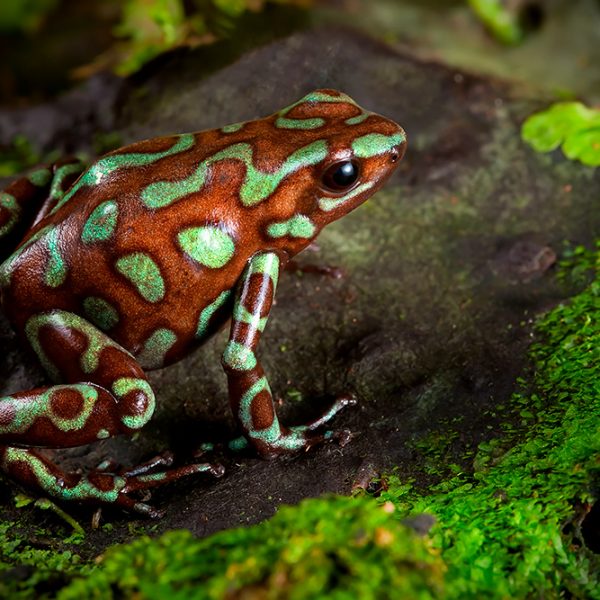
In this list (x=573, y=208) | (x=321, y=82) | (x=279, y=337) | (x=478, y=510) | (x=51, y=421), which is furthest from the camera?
(x=321, y=82)

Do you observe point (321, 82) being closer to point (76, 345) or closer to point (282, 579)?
point (76, 345)

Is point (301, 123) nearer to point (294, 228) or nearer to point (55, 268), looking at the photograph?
point (294, 228)

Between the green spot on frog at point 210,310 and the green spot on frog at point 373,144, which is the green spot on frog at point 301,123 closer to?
the green spot on frog at point 373,144

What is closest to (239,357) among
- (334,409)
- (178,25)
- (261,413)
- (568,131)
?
(261,413)

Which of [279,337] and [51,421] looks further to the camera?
[279,337]

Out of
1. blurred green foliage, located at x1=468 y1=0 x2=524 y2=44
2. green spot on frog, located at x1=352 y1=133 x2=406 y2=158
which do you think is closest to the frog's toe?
green spot on frog, located at x1=352 y1=133 x2=406 y2=158

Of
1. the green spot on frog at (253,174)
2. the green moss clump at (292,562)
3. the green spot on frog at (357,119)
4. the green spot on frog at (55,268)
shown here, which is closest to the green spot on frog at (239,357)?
the green spot on frog at (253,174)

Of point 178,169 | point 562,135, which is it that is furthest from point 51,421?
point 562,135
